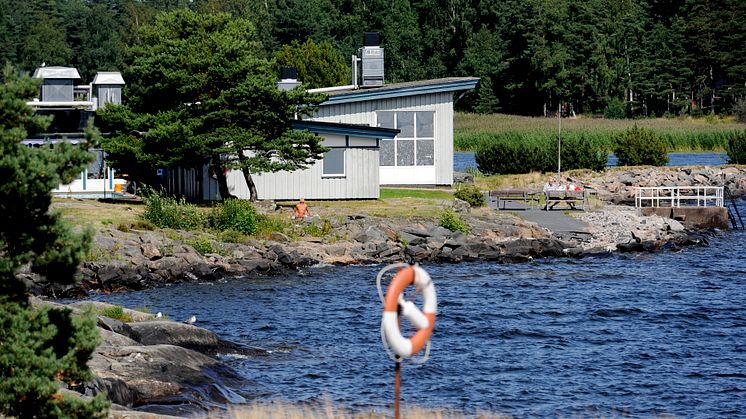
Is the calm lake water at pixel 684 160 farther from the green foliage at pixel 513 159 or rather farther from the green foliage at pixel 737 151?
the green foliage at pixel 513 159

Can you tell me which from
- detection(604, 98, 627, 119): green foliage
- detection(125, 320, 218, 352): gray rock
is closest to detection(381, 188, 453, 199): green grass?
detection(125, 320, 218, 352): gray rock

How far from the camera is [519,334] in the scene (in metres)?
25.4

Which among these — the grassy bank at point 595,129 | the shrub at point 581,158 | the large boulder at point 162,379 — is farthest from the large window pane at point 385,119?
the large boulder at point 162,379

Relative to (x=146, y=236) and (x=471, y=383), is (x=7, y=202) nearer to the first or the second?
(x=471, y=383)

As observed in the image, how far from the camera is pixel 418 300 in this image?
27.1 metres

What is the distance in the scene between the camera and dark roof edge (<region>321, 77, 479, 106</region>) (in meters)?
44.2

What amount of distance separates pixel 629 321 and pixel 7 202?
59.9 ft

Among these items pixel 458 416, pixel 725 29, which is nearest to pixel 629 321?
pixel 458 416

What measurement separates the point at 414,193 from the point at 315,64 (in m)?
34.3

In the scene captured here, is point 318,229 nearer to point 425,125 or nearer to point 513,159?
point 425,125

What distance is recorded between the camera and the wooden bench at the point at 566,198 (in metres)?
41.6

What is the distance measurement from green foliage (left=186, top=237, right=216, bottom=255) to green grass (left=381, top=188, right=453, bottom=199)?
9.37 metres

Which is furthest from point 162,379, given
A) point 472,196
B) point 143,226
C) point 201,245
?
point 472,196

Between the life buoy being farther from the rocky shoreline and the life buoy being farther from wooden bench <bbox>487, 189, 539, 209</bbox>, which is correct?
wooden bench <bbox>487, 189, 539, 209</bbox>
